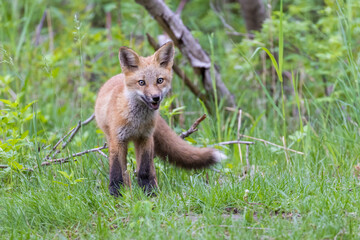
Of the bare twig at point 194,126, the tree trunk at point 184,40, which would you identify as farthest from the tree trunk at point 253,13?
the bare twig at point 194,126

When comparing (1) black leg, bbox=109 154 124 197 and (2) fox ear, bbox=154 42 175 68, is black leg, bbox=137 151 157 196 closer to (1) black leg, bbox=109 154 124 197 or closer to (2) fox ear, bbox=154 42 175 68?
(1) black leg, bbox=109 154 124 197

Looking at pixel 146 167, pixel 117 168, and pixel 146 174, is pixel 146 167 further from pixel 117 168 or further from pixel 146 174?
pixel 117 168

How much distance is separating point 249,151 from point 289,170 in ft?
3.35

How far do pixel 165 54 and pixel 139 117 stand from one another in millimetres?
694

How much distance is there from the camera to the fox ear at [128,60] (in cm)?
413

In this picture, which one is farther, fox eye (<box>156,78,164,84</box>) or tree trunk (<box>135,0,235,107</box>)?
tree trunk (<box>135,0,235,107</box>)

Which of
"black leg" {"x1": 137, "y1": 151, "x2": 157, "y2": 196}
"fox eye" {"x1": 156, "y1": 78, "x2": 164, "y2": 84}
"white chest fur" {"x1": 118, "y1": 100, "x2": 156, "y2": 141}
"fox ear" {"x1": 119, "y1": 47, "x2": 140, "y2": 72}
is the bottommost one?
"black leg" {"x1": 137, "y1": 151, "x2": 157, "y2": 196}

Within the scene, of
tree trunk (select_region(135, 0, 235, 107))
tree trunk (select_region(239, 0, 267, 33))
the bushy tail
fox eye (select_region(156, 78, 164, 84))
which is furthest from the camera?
tree trunk (select_region(239, 0, 267, 33))

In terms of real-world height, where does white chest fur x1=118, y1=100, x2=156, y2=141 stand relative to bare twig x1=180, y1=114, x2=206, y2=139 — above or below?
above

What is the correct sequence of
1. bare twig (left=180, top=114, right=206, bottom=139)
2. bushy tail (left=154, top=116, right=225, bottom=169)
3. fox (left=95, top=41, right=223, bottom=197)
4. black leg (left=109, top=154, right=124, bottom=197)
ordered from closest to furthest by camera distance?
1. black leg (left=109, top=154, right=124, bottom=197)
2. fox (left=95, top=41, right=223, bottom=197)
3. bushy tail (left=154, top=116, right=225, bottom=169)
4. bare twig (left=180, top=114, right=206, bottom=139)

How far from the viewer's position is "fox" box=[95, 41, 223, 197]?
4.03 metres

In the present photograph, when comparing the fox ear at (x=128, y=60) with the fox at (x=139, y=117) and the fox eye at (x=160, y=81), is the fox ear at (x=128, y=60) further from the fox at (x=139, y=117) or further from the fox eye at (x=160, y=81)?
the fox eye at (x=160, y=81)

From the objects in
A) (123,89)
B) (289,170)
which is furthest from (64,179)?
(289,170)

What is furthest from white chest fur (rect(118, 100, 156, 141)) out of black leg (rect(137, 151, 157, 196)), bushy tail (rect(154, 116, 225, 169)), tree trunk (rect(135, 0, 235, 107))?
tree trunk (rect(135, 0, 235, 107))
